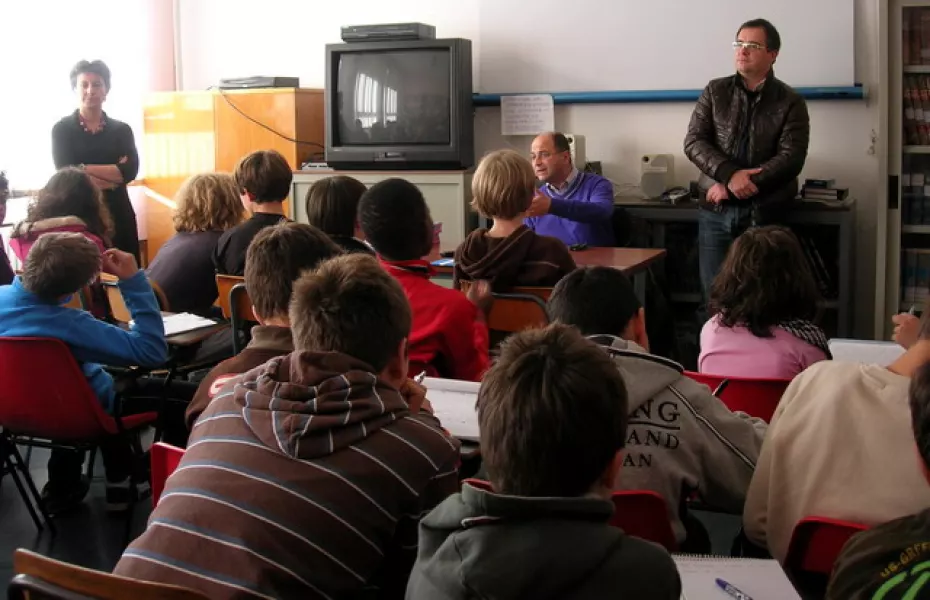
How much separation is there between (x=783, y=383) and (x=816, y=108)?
360cm

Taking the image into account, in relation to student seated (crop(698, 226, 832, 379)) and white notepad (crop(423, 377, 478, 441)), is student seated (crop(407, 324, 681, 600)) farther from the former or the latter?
student seated (crop(698, 226, 832, 379))

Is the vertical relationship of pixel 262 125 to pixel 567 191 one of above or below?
above

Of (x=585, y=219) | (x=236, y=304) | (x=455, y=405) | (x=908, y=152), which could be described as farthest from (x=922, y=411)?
(x=908, y=152)

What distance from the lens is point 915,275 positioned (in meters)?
5.09

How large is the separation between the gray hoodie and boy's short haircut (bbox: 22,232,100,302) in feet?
5.43

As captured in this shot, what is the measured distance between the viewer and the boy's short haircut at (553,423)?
4.01ft

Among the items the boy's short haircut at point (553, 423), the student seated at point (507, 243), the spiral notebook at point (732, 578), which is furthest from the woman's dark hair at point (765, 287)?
the boy's short haircut at point (553, 423)

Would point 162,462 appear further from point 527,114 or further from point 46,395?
point 527,114

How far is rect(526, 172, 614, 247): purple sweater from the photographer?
15.5 feet

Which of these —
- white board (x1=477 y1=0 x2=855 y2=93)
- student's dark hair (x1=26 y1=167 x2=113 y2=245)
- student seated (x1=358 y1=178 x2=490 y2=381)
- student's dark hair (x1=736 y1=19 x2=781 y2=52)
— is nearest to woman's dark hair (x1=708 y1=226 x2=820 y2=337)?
student seated (x1=358 y1=178 x2=490 y2=381)

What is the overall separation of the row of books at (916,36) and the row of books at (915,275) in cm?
93

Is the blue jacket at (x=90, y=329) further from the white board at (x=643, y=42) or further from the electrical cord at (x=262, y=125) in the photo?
the white board at (x=643, y=42)

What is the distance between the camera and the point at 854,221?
5180mm

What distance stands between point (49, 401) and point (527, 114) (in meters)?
3.77
